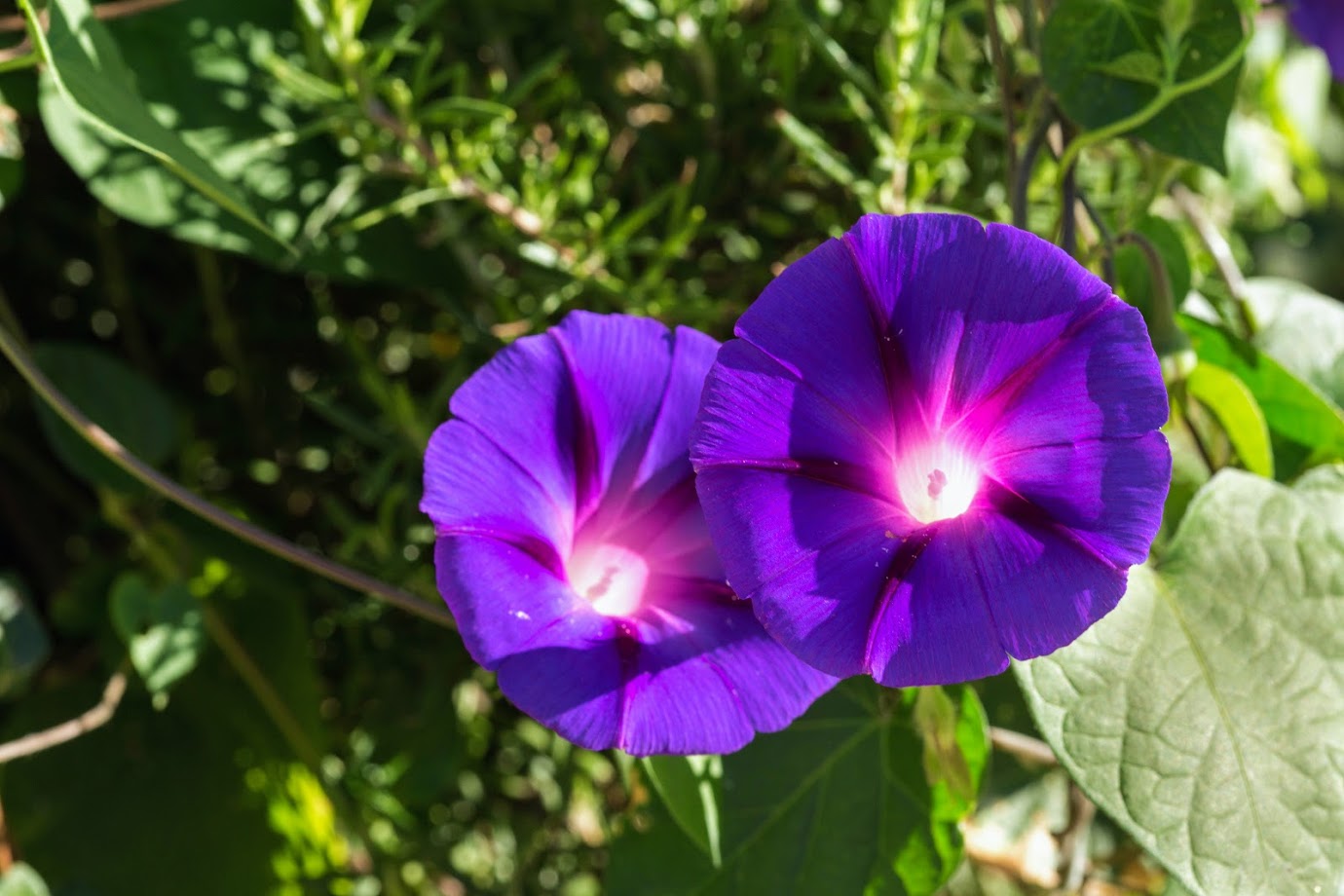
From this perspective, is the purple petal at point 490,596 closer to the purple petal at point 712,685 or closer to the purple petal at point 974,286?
the purple petal at point 712,685

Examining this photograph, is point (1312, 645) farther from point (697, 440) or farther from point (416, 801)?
point (416, 801)

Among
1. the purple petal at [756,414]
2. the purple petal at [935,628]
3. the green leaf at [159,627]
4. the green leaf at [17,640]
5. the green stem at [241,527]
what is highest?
the purple petal at [756,414]

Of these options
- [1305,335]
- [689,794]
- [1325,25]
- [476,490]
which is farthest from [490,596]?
[1325,25]

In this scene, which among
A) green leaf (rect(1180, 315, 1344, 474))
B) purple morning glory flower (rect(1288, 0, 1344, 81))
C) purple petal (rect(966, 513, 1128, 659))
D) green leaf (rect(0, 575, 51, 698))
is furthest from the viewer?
purple morning glory flower (rect(1288, 0, 1344, 81))

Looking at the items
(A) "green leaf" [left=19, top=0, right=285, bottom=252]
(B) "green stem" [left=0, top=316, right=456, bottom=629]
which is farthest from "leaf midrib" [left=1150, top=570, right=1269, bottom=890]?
(A) "green leaf" [left=19, top=0, right=285, bottom=252]

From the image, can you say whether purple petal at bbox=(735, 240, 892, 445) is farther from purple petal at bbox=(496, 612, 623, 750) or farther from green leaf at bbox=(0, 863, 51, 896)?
green leaf at bbox=(0, 863, 51, 896)

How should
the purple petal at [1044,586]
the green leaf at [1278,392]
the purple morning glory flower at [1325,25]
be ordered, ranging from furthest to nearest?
the purple morning glory flower at [1325,25] → the green leaf at [1278,392] → the purple petal at [1044,586]

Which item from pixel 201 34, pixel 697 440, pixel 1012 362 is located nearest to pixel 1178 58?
pixel 1012 362

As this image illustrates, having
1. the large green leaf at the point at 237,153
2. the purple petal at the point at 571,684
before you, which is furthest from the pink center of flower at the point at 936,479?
the large green leaf at the point at 237,153
